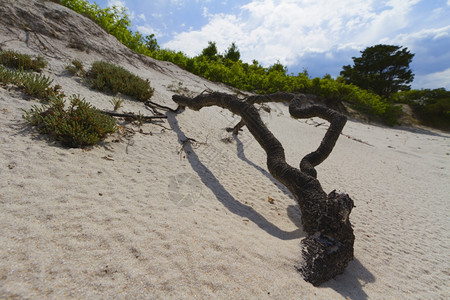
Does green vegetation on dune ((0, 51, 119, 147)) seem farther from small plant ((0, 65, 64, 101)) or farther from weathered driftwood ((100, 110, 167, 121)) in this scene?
weathered driftwood ((100, 110, 167, 121))

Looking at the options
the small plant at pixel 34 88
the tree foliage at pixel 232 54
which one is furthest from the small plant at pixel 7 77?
the tree foliage at pixel 232 54

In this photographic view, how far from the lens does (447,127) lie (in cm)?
2458

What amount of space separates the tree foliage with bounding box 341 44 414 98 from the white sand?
3035 centimetres

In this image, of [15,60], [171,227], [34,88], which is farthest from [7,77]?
[171,227]

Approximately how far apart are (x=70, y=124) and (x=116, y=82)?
14.3ft

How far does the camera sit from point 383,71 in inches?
1184

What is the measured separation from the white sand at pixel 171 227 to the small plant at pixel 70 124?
0.24 meters

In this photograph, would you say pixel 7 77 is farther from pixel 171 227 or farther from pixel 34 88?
pixel 171 227

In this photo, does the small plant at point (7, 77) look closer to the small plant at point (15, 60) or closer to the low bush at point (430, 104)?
the small plant at point (15, 60)

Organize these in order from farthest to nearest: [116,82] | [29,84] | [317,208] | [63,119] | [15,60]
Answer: [116,82] → [15,60] → [29,84] → [63,119] → [317,208]

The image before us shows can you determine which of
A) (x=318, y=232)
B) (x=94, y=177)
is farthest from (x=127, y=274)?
(x=318, y=232)

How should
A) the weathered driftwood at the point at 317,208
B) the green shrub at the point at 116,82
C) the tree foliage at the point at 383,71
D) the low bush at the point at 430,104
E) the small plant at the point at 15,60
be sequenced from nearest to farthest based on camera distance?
1. the weathered driftwood at the point at 317,208
2. the small plant at the point at 15,60
3. the green shrub at the point at 116,82
4. the low bush at the point at 430,104
5. the tree foliage at the point at 383,71

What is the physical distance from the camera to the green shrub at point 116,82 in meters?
7.49

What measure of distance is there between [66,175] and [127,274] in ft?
6.87
